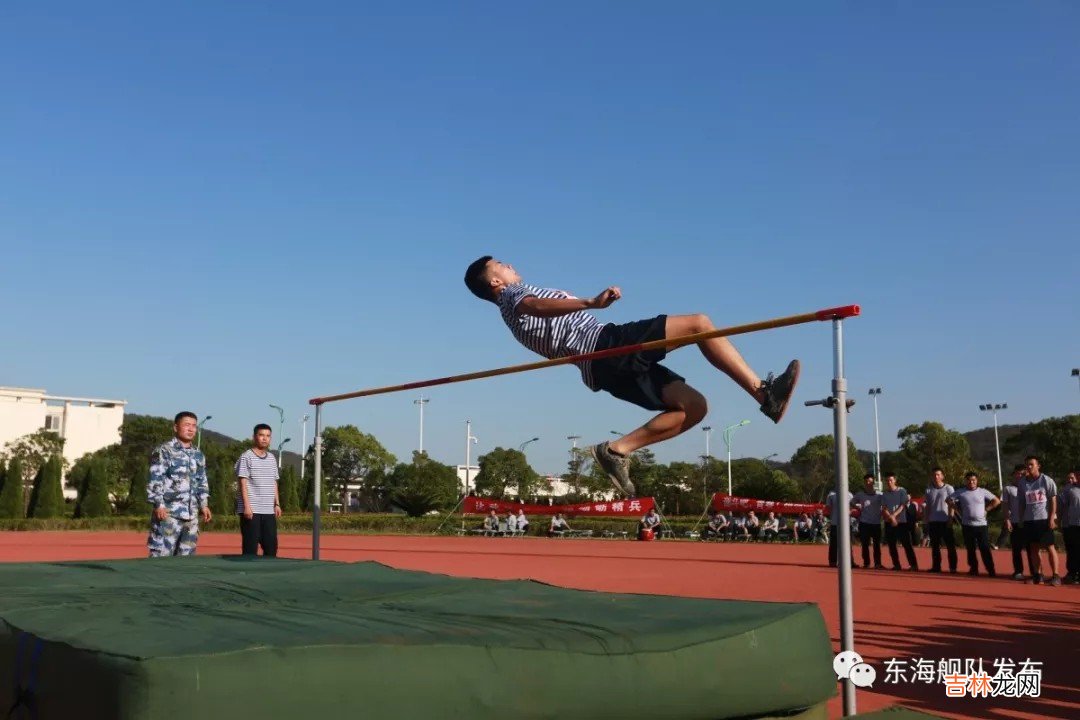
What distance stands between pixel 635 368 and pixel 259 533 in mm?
3773

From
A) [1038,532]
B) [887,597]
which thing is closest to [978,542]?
[1038,532]

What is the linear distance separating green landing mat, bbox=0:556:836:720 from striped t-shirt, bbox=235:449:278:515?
11.3ft

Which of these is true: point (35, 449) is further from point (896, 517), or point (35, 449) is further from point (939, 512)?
point (939, 512)

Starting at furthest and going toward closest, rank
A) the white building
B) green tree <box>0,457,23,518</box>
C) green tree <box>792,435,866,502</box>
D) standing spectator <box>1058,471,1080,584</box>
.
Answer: the white building
green tree <box>792,435,866,502</box>
green tree <box>0,457,23,518</box>
standing spectator <box>1058,471,1080,584</box>

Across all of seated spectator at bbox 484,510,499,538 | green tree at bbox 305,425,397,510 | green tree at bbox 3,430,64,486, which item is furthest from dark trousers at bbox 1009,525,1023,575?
green tree at bbox 3,430,64,486

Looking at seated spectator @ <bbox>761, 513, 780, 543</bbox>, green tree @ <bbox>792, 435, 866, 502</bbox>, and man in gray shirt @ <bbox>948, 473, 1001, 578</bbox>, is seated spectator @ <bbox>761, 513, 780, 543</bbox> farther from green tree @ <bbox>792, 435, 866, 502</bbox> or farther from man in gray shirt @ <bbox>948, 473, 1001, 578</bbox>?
green tree @ <bbox>792, 435, 866, 502</bbox>

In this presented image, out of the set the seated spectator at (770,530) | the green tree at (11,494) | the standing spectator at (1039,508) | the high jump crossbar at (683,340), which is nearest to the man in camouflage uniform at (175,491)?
the high jump crossbar at (683,340)

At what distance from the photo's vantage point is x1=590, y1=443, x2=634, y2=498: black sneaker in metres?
4.14

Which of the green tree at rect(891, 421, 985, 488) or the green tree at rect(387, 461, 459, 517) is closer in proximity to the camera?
the green tree at rect(387, 461, 459, 517)

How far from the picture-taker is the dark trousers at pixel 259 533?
22.3 feet

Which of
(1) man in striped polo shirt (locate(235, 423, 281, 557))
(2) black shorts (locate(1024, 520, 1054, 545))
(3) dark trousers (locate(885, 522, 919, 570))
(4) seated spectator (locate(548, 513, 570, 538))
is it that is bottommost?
(4) seated spectator (locate(548, 513, 570, 538))

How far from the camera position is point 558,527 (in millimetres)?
24484

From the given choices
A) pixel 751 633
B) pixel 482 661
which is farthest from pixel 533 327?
pixel 482 661

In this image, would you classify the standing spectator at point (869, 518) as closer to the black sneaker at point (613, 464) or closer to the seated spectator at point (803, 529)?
the black sneaker at point (613, 464)
